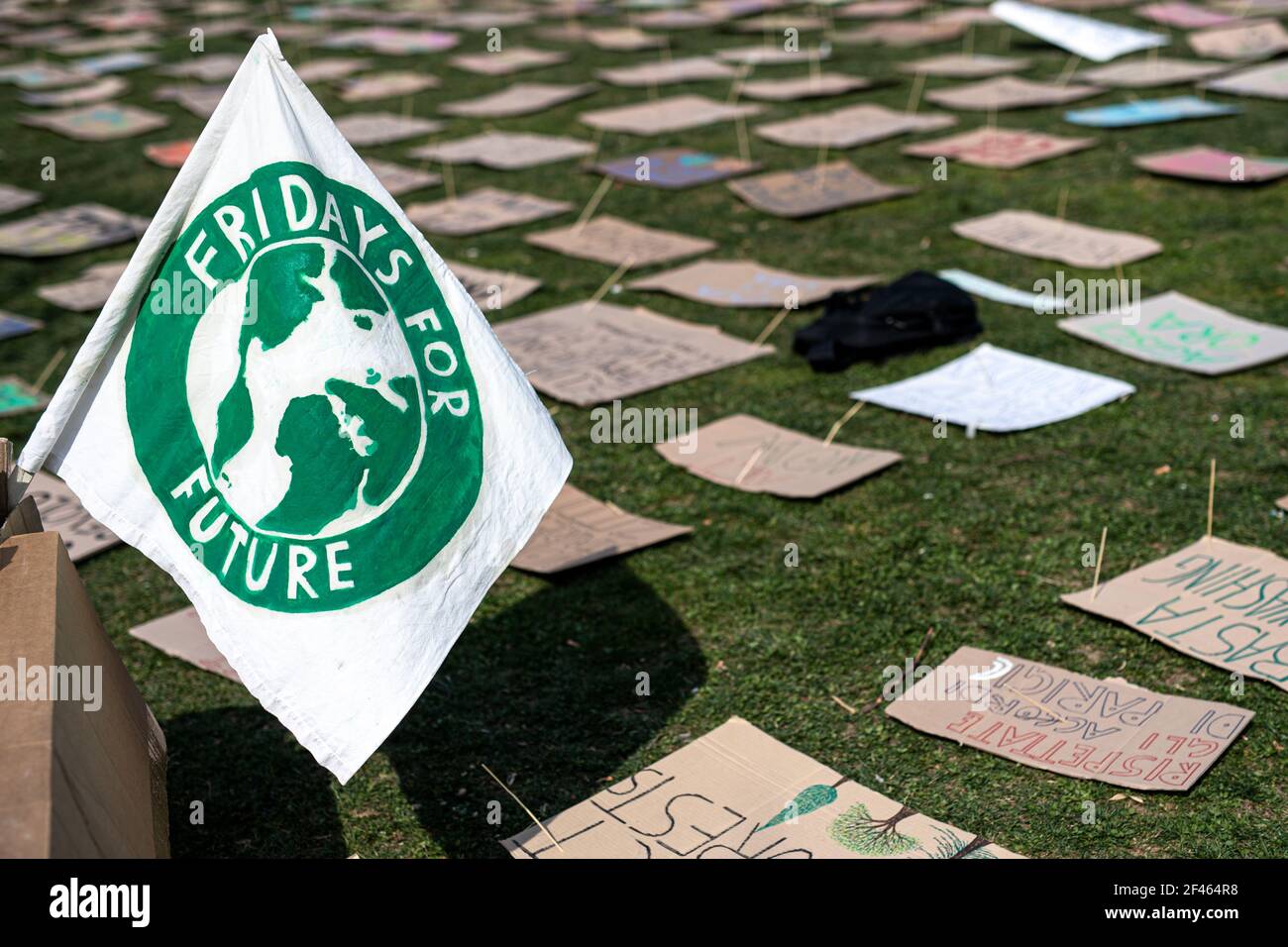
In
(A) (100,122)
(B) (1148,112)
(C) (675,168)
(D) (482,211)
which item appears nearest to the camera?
(D) (482,211)

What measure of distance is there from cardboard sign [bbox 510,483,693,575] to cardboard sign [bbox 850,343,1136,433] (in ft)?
4.27

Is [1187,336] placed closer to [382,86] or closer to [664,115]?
[664,115]

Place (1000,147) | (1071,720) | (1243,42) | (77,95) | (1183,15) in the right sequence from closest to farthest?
(1071,720) < (1000,147) < (1243,42) < (1183,15) < (77,95)

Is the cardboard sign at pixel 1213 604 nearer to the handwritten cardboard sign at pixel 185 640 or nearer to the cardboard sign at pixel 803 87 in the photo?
the handwritten cardboard sign at pixel 185 640

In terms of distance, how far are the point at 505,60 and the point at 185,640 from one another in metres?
9.83

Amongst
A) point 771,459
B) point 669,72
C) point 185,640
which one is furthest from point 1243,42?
point 185,640

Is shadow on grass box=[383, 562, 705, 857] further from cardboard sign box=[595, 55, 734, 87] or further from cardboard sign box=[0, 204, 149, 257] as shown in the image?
cardboard sign box=[595, 55, 734, 87]

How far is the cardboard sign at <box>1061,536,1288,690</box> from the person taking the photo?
3.42 metres

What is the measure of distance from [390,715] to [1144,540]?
2.59m

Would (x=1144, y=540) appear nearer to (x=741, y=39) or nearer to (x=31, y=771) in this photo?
(x=31, y=771)

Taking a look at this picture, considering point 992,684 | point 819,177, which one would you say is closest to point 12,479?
point 992,684

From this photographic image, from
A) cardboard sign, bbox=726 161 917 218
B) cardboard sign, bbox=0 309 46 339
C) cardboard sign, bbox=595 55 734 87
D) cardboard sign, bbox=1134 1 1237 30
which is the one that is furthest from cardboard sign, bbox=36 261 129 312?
cardboard sign, bbox=1134 1 1237 30

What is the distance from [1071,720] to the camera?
3.26 meters

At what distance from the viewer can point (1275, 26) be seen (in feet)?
34.4
